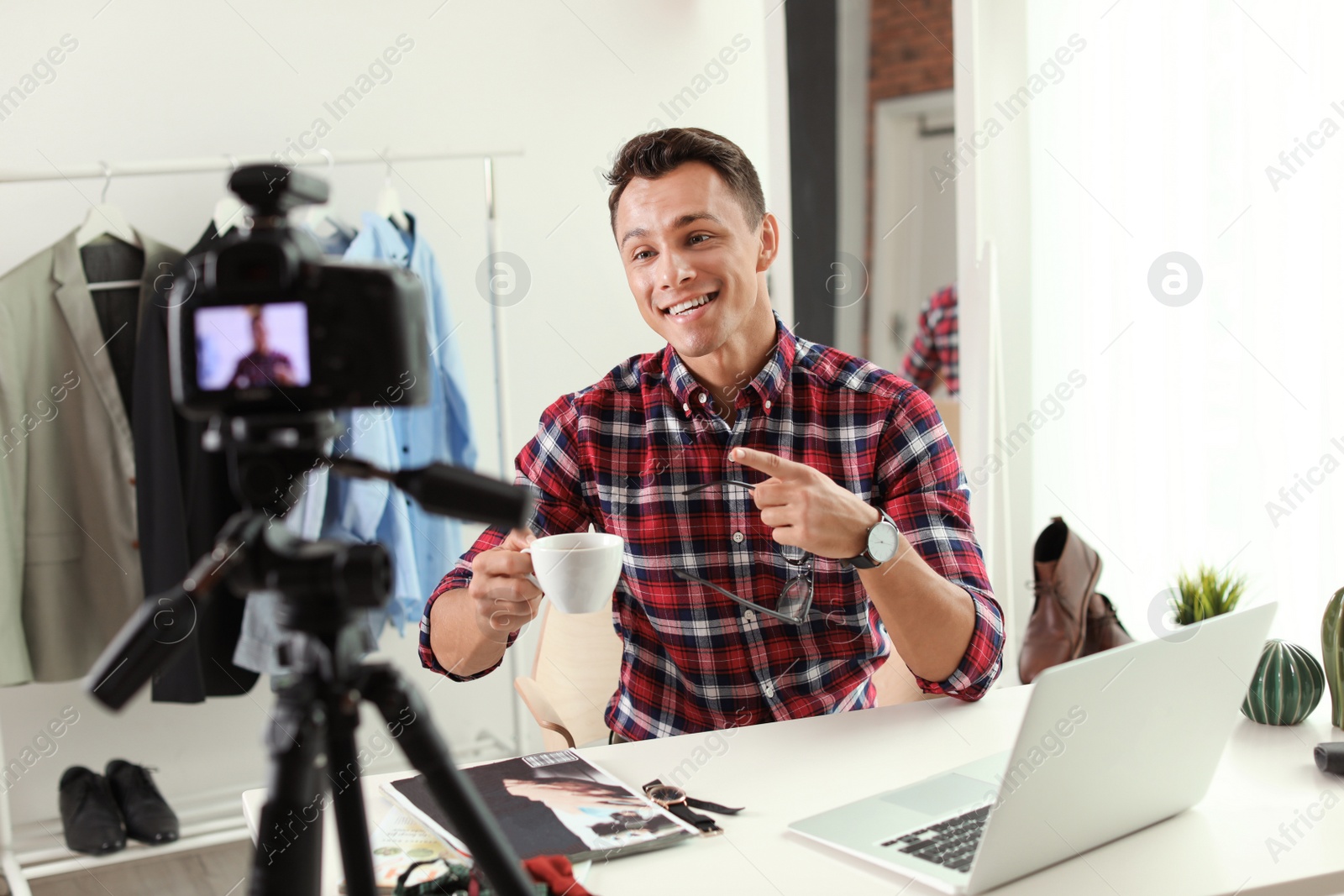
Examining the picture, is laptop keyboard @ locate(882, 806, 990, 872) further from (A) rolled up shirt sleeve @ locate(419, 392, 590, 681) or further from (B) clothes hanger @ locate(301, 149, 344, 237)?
(B) clothes hanger @ locate(301, 149, 344, 237)

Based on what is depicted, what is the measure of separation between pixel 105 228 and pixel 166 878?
1.52 metres

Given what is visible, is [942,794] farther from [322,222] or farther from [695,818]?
[322,222]

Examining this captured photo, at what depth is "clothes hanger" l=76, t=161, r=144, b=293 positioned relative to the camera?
239 cm

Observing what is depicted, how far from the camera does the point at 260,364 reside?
567mm

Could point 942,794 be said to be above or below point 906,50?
below

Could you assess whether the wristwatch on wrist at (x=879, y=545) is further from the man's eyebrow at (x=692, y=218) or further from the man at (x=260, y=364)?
the man at (x=260, y=364)

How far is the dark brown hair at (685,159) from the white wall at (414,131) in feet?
3.98

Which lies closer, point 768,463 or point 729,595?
point 768,463

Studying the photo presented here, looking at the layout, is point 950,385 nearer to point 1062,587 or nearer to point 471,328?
point 1062,587

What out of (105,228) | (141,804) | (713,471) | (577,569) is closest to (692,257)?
(713,471)

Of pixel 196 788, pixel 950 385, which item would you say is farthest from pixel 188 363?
pixel 196 788

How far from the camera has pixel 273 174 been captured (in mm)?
583

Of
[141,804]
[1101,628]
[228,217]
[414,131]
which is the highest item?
[414,131]

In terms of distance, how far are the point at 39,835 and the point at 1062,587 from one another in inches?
96.7
